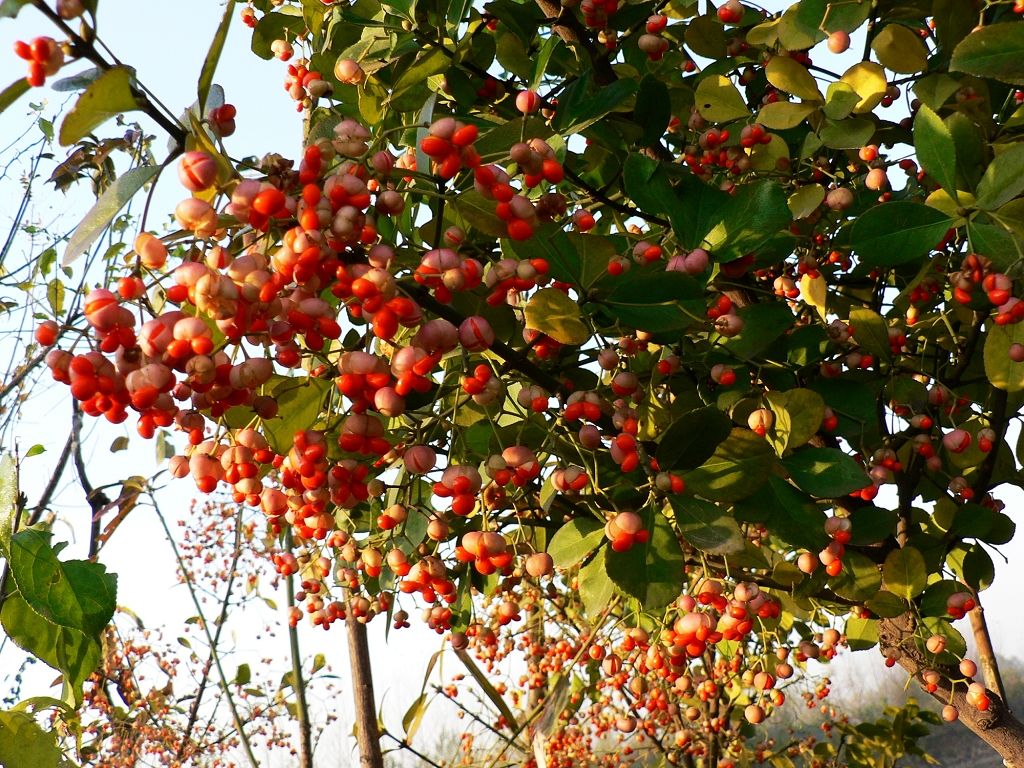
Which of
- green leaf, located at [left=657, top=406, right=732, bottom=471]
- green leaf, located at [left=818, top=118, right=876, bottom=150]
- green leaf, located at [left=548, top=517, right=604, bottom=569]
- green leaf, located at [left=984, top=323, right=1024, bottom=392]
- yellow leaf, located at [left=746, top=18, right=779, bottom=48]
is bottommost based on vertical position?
green leaf, located at [left=548, top=517, right=604, bottom=569]

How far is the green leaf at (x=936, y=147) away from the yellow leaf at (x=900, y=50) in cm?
14

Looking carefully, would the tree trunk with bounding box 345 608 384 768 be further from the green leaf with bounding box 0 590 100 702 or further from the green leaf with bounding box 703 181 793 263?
the green leaf with bounding box 703 181 793 263

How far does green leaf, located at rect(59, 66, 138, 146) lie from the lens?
1.78 ft

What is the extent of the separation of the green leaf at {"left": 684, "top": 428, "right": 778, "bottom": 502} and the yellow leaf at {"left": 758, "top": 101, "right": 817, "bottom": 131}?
39 centimetres

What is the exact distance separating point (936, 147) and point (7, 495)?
0.93m

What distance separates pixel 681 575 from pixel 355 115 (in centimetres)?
65

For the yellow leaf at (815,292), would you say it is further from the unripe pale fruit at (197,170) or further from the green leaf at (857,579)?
the unripe pale fruit at (197,170)

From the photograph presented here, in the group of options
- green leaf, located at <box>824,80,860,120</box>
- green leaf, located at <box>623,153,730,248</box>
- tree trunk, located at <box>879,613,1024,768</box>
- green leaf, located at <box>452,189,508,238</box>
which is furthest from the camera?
tree trunk, located at <box>879,613,1024,768</box>

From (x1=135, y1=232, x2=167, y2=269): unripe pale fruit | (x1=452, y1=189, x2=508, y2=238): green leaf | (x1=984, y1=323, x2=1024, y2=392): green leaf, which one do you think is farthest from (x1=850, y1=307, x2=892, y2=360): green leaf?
(x1=135, y1=232, x2=167, y2=269): unripe pale fruit

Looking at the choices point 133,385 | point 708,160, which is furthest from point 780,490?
point 133,385

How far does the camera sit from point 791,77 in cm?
106

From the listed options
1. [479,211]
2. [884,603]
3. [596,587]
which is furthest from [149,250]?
[884,603]

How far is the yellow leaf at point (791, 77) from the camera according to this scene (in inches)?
41.6

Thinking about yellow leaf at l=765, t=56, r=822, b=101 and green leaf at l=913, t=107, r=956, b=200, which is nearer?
green leaf at l=913, t=107, r=956, b=200
